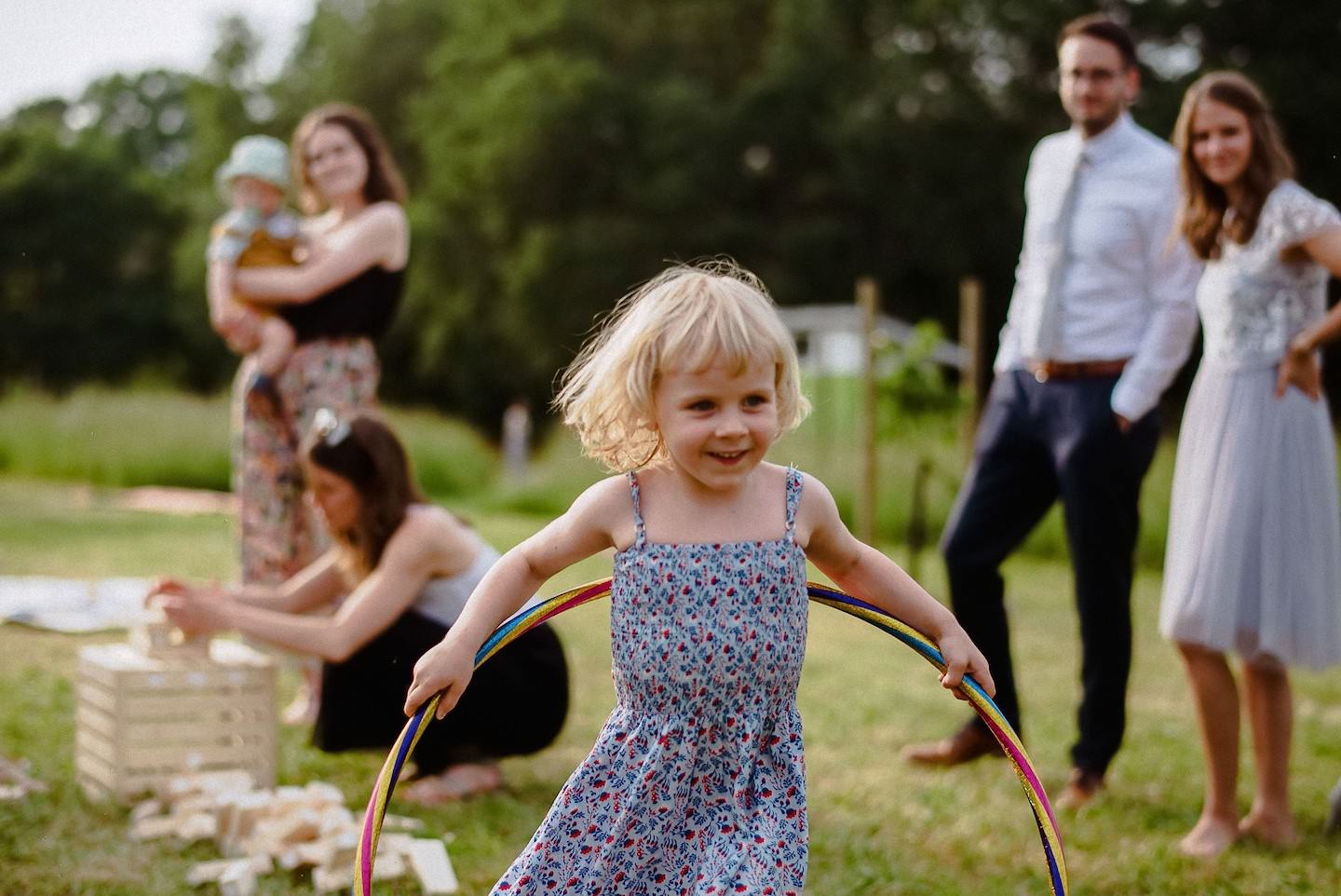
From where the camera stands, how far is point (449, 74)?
3147 cm

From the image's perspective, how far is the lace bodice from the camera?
3906 mm

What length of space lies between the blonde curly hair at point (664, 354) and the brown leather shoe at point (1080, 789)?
223 centimetres

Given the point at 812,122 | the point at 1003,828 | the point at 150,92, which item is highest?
the point at 150,92

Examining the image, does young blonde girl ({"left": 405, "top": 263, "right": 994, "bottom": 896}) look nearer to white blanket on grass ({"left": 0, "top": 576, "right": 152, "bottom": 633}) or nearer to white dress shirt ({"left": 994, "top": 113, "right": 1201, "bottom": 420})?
white dress shirt ({"left": 994, "top": 113, "right": 1201, "bottom": 420})

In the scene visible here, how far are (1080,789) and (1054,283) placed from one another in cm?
150

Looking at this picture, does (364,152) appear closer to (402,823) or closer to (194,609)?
(194,609)

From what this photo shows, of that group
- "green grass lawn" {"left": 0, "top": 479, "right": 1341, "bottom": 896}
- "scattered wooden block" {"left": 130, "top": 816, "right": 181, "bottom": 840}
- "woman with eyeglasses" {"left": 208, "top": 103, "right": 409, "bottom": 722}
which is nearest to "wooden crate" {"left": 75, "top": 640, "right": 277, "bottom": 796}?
"green grass lawn" {"left": 0, "top": 479, "right": 1341, "bottom": 896}

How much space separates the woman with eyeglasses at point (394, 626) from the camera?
418cm

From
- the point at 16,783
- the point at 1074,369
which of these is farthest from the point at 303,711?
the point at 1074,369

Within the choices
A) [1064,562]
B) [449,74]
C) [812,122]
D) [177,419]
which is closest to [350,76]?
[449,74]

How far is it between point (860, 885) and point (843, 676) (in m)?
3.05

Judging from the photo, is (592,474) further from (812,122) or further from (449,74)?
(449,74)

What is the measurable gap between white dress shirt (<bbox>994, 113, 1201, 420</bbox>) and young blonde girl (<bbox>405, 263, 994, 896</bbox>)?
79.7 inches

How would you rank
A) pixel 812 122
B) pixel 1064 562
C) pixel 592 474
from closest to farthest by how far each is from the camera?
pixel 1064 562 → pixel 592 474 → pixel 812 122
